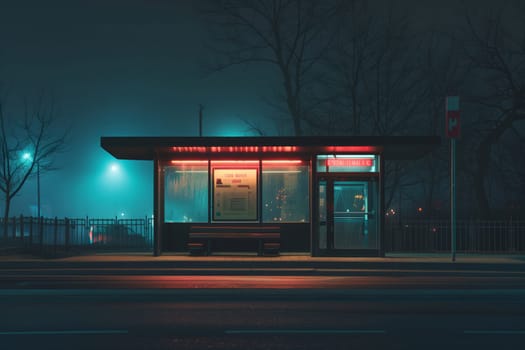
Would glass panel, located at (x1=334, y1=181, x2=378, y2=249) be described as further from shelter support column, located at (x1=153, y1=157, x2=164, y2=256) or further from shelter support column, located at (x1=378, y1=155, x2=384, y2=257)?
shelter support column, located at (x1=153, y1=157, x2=164, y2=256)

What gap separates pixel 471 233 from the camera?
23.5 m

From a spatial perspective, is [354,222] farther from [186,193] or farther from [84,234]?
[84,234]

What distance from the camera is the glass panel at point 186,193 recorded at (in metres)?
19.9

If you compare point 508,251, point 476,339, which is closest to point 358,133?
point 508,251

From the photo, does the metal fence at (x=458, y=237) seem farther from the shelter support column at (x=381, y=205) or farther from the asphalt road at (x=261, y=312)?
the asphalt road at (x=261, y=312)

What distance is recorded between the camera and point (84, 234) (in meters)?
26.4

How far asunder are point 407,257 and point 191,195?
7.42 meters

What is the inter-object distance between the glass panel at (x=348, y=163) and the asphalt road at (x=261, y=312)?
14.0ft

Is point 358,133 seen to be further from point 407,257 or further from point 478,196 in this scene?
point 407,257

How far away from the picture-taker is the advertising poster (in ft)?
64.8

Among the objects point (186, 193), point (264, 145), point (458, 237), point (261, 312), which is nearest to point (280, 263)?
point (264, 145)

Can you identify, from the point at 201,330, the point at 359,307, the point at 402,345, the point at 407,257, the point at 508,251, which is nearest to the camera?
the point at 402,345

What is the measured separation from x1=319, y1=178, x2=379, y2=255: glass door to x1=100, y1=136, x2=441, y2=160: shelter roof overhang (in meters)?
1.16

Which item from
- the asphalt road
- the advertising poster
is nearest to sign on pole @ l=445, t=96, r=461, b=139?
the asphalt road
